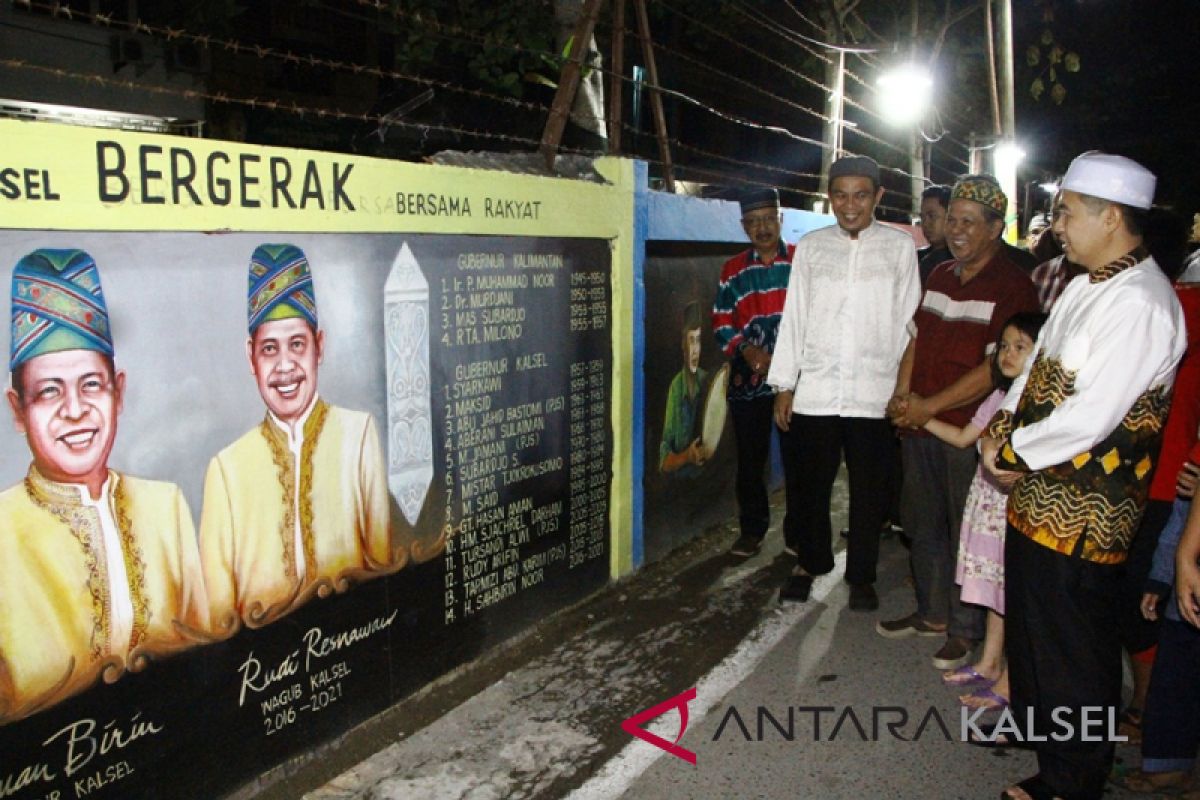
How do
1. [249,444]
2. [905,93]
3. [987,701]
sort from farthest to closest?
[905,93] → [987,701] → [249,444]

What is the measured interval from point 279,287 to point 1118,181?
2.62 m

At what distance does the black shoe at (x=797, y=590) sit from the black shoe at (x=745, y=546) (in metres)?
0.64

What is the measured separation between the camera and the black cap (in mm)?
5445

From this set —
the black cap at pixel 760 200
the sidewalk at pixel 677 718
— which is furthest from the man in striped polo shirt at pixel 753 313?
the sidewalk at pixel 677 718

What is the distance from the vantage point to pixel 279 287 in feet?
10.0

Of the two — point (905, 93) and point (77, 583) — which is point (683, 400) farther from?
point (905, 93)

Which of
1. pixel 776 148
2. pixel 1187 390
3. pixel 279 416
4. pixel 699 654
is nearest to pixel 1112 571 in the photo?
pixel 1187 390

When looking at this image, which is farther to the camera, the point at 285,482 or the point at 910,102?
the point at 910,102

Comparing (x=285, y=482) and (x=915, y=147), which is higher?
(x=915, y=147)

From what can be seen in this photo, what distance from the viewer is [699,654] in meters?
4.35

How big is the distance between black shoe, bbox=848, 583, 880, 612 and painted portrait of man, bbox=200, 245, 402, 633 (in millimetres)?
2603

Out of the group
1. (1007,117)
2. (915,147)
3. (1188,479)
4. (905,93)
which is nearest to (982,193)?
(1188,479)

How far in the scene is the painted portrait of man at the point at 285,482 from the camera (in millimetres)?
2959

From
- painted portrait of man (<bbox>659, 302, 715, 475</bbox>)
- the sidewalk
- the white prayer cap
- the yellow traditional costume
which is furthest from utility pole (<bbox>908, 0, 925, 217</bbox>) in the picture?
the yellow traditional costume
